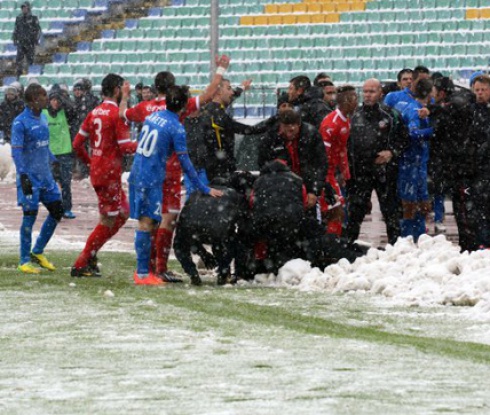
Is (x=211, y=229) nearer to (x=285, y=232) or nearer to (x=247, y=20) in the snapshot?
(x=285, y=232)

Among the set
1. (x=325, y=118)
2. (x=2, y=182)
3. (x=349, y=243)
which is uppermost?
(x=325, y=118)

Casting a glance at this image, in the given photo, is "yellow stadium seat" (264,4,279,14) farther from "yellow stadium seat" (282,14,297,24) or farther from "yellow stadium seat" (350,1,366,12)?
"yellow stadium seat" (350,1,366,12)

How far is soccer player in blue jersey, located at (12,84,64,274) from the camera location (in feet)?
43.2

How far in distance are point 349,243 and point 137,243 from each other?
1878 millimetres

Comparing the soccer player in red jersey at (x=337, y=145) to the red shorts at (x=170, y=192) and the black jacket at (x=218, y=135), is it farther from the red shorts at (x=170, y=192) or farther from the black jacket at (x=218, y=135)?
the red shorts at (x=170, y=192)

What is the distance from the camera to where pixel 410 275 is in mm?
11398

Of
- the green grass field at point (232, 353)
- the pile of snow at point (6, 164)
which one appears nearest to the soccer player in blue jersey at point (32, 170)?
the green grass field at point (232, 353)

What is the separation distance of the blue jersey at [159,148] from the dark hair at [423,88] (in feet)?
12.8

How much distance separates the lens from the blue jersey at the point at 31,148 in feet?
43.3

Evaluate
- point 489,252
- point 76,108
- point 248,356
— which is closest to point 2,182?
point 76,108

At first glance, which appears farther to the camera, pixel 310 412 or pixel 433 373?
pixel 433 373

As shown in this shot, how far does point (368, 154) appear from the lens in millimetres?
14484

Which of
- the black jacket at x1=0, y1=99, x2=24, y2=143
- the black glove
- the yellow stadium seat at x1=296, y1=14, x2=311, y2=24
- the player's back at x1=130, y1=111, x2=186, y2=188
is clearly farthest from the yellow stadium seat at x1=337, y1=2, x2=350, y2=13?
the player's back at x1=130, y1=111, x2=186, y2=188

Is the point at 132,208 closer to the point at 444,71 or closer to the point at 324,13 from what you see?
the point at 444,71
